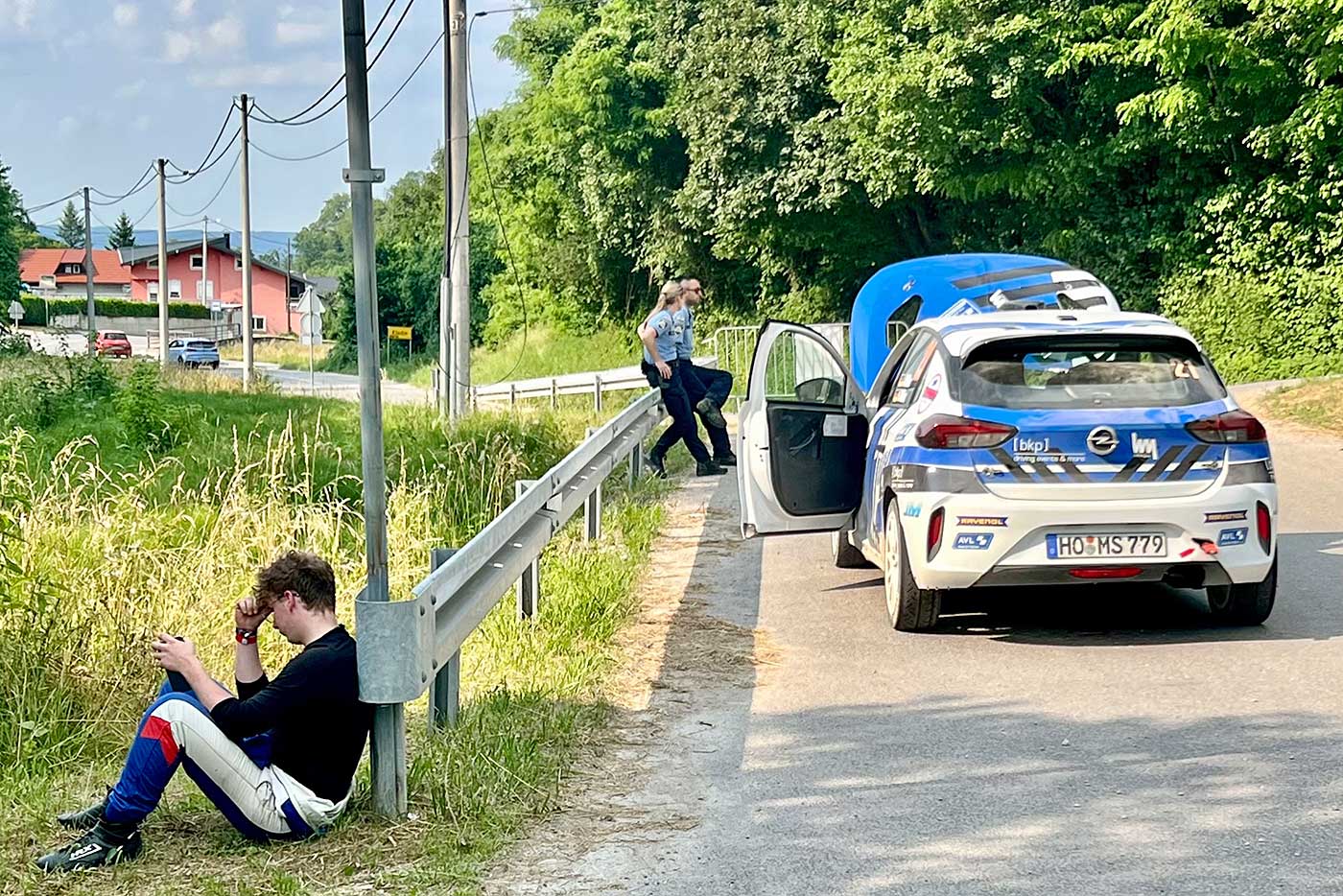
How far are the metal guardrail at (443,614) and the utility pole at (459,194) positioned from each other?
10.6m

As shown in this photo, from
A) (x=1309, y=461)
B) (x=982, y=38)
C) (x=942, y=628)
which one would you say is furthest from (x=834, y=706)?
(x=982, y=38)

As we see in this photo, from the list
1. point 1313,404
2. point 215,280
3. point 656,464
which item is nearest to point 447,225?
point 656,464

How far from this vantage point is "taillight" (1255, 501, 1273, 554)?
26.8 ft

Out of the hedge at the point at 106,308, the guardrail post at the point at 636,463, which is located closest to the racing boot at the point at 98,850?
the guardrail post at the point at 636,463

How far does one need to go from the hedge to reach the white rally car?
105 meters

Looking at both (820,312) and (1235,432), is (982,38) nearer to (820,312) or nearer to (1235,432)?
(820,312)

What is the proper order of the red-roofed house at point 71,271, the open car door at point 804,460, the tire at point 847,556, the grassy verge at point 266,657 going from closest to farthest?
the grassy verge at point 266,657 < the open car door at point 804,460 < the tire at point 847,556 < the red-roofed house at point 71,271

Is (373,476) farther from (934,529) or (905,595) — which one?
(905,595)

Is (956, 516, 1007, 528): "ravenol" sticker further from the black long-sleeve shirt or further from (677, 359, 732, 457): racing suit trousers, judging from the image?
(677, 359, 732, 457): racing suit trousers

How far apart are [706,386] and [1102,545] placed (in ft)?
26.6

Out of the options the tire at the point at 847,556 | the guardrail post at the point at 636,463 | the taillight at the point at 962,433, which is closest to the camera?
the taillight at the point at 962,433

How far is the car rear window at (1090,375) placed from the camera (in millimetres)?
8297

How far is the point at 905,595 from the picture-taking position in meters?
8.51

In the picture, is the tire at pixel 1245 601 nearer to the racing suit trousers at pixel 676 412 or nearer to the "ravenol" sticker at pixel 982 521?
the "ravenol" sticker at pixel 982 521
